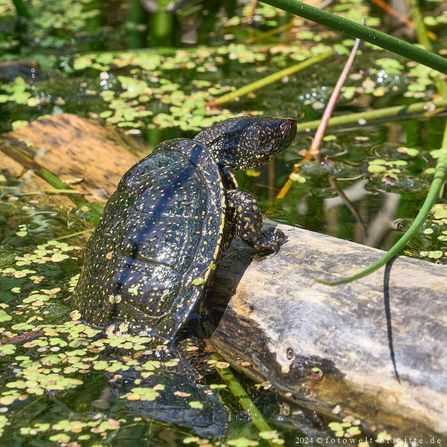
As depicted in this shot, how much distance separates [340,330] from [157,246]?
820mm

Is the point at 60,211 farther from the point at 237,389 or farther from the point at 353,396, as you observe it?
the point at 353,396

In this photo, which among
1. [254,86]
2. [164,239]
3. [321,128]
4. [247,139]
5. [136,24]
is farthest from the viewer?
[136,24]

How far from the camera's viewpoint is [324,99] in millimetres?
6234

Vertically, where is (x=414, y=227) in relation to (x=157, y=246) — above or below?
above

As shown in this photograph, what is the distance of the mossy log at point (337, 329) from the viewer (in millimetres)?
2877

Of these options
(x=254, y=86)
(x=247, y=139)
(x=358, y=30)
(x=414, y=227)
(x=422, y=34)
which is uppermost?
(x=358, y=30)

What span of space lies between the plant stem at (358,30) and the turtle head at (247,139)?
3.82 ft

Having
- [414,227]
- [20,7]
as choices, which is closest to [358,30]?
[414,227]

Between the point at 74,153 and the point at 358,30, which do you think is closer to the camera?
the point at 358,30

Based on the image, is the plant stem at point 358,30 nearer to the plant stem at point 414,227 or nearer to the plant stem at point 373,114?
the plant stem at point 414,227

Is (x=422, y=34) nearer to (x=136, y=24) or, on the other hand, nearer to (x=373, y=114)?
(x=373, y=114)

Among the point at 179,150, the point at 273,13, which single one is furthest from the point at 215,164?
the point at 273,13

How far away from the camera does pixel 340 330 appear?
10.0ft

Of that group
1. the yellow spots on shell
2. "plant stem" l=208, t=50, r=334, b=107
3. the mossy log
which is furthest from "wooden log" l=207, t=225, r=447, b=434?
"plant stem" l=208, t=50, r=334, b=107
